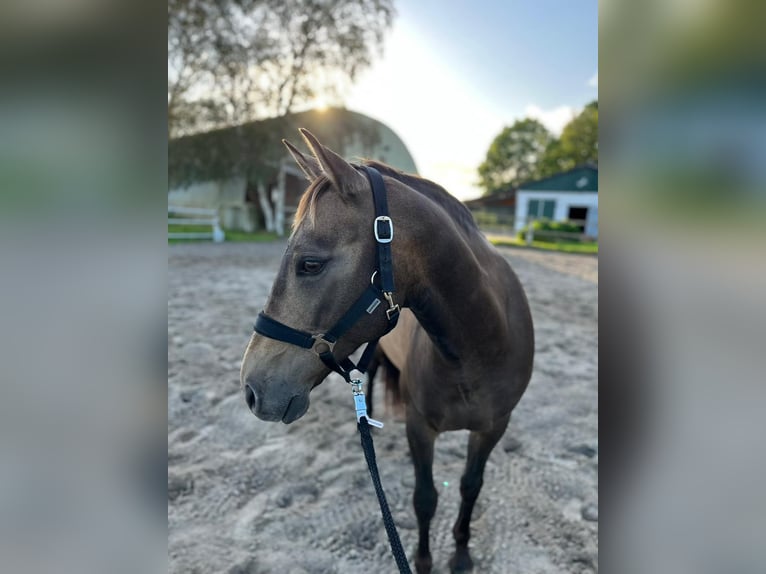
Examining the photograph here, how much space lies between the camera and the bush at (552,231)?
778 inches

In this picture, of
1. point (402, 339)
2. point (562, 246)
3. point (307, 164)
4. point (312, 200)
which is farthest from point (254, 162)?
point (312, 200)

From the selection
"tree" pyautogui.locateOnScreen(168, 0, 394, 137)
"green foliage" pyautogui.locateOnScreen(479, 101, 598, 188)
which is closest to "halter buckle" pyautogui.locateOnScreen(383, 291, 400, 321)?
"tree" pyautogui.locateOnScreen(168, 0, 394, 137)

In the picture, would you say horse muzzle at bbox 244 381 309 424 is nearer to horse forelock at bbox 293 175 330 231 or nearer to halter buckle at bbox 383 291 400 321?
halter buckle at bbox 383 291 400 321

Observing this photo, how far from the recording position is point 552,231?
20.3m

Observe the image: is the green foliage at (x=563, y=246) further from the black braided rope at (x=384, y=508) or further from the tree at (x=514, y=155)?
the tree at (x=514, y=155)

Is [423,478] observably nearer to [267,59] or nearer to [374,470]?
[374,470]

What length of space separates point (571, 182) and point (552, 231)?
669cm

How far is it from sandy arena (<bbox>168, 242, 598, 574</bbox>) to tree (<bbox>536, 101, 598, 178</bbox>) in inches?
1262
